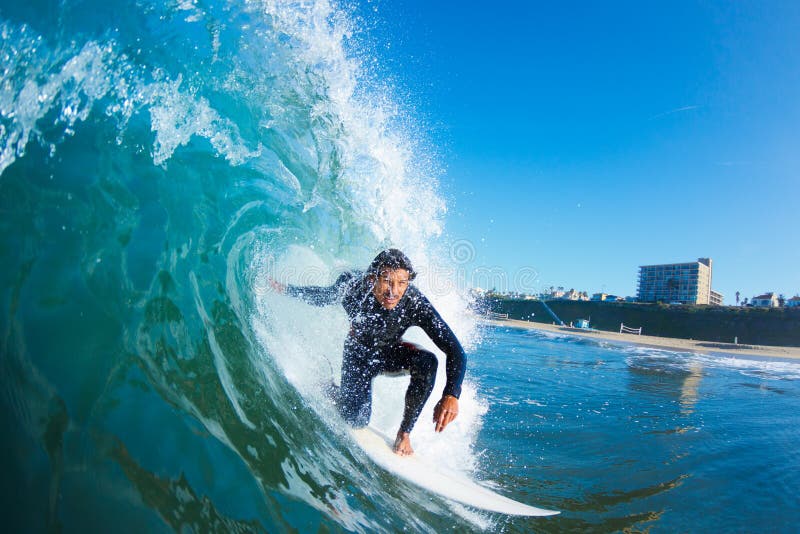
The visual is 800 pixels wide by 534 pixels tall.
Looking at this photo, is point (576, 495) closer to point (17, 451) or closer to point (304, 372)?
point (304, 372)

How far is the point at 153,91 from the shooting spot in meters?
3.04

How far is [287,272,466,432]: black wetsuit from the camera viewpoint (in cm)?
300

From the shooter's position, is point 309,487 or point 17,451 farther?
point 309,487

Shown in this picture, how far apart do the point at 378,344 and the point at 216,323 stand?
49.6 inches

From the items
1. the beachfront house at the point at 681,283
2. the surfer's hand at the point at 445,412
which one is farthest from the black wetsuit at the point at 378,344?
the beachfront house at the point at 681,283

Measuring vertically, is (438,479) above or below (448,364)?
below

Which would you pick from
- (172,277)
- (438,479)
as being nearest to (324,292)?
(172,277)

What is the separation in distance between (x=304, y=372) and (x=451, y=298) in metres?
5.25

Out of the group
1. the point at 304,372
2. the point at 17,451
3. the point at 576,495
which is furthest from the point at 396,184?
the point at 17,451

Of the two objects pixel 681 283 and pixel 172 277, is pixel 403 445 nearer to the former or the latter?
pixel 172 277

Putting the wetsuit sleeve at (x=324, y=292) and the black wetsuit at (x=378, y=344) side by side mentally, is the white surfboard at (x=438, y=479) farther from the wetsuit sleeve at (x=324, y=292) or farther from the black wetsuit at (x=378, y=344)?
the wetsuit sleeve at (x=324, y=292)

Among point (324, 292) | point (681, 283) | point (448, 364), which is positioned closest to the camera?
A: point (448, 364)

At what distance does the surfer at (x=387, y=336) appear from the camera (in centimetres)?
290

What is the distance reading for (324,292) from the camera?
323cm
